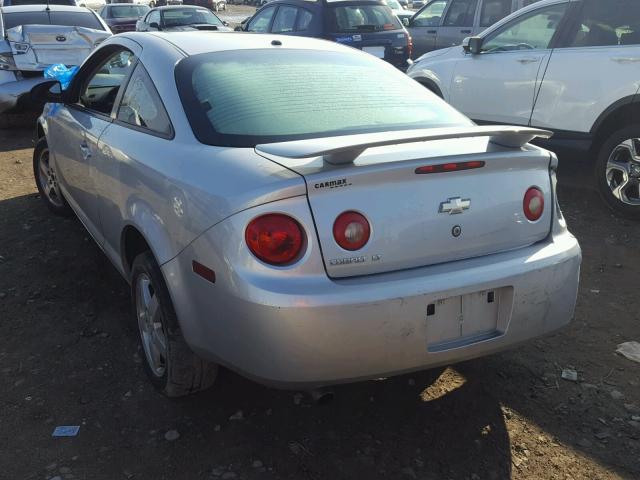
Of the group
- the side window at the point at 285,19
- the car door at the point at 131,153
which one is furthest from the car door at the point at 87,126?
the side window at the point at 285,19

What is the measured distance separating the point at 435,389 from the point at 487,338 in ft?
Answer: 2.22

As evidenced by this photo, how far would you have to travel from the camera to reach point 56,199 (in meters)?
5.51

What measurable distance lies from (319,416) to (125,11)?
18.9 m

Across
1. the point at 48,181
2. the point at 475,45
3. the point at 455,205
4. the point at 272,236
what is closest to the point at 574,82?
the point at 475,45

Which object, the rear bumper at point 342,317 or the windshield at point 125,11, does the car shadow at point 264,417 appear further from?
the windshield at point 125,11

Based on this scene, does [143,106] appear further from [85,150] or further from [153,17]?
[153,17]

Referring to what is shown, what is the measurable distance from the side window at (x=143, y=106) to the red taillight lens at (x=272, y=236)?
91cm

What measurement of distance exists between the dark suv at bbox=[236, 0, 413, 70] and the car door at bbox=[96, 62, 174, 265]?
688cm

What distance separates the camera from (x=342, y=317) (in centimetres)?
235

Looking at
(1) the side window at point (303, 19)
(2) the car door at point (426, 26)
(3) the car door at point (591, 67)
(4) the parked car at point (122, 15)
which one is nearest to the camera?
(3) the car door at point (591, 67)

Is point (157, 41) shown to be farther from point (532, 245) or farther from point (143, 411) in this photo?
point (532, 245)

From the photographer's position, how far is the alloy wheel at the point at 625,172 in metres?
5.34

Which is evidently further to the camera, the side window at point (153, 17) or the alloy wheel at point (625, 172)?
the side window at point (153, 17)

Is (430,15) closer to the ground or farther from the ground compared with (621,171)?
farther from the ground
